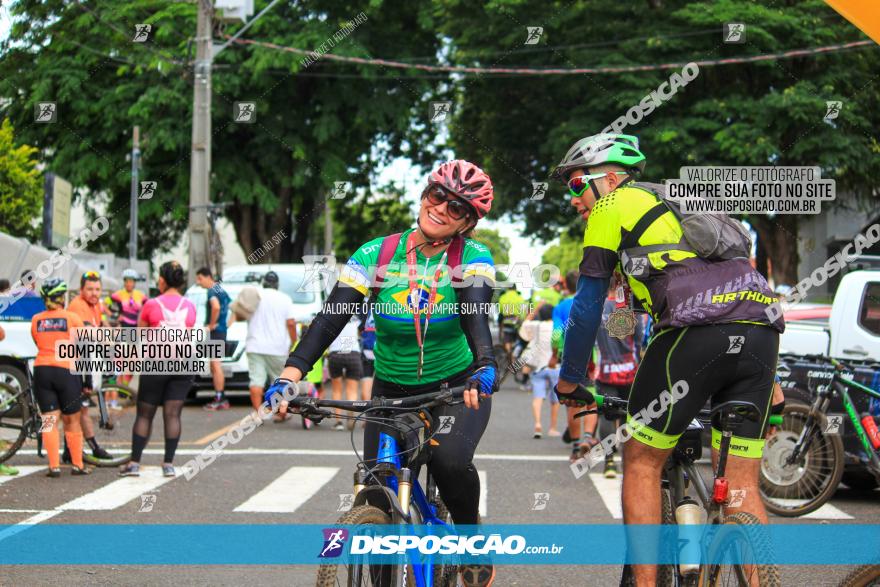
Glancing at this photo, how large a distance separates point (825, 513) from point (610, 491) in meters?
1.80

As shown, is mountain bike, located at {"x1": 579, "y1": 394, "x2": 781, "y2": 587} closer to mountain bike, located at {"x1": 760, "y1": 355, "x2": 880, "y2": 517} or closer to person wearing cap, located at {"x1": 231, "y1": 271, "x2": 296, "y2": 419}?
mountain bike, located at {"x1": 760, "y1": 355, "x2": 880, "y2": 517}

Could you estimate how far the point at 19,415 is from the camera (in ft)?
38.4

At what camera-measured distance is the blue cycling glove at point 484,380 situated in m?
4.54

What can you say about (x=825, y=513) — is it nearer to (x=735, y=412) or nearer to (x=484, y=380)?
(x=735, y=412)

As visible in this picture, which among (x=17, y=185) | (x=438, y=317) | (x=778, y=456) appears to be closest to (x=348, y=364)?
(x=778, y=456)

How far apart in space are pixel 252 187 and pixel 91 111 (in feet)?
15.2

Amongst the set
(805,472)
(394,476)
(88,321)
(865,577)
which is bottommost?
(805,472)

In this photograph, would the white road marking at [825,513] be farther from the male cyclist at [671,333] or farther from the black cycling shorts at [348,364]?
the black cycling shorts at [348,364]

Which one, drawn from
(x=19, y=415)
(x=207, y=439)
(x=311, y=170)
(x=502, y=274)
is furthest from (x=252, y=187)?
(x=19, y=415)

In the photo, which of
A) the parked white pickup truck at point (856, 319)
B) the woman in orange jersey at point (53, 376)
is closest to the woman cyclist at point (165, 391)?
the woman in orange jersey at point (53, 376)

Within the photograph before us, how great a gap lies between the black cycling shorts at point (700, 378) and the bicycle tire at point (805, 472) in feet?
16.2

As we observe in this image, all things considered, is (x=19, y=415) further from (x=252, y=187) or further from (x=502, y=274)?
(x=502, y=274)

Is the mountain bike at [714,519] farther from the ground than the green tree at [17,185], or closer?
closer

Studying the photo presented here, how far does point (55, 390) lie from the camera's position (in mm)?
11258
